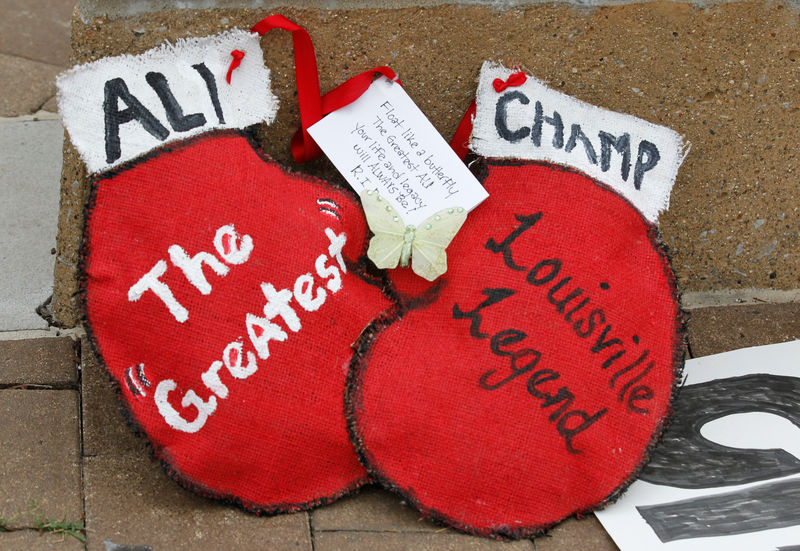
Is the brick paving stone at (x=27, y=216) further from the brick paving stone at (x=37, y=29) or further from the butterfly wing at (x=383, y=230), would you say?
the butterfly wing at (x=383, y=230)

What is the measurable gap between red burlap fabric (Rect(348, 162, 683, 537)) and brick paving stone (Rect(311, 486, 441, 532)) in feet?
0.17

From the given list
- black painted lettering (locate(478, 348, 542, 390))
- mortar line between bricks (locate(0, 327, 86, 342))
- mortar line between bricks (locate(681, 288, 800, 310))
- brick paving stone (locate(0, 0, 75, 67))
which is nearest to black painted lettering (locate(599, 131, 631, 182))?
black painted lettering (locate(478, 348, 542, 390))

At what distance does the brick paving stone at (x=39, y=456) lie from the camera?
115 centimetres

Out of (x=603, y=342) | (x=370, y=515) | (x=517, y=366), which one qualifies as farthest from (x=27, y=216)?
(x=603, y=342)

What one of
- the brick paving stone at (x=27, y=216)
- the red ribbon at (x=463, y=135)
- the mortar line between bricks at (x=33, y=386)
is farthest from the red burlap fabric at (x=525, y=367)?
the brick paving stone at (x=27, y=216)

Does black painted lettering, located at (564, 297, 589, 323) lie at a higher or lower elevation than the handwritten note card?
lower

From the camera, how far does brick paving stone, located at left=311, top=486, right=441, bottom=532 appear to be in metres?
1.18

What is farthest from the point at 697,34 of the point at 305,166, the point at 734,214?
the point at 305,166

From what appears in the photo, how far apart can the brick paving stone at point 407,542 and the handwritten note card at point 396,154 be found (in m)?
0.49

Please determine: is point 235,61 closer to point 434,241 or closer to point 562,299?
point 434,241

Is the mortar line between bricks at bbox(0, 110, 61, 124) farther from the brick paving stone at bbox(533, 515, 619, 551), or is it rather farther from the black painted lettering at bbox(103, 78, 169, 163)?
the brick paving stone at bbox(533, 515, 619, 551)

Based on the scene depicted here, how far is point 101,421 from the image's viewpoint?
4.27 feet

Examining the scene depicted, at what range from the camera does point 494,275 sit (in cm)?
121

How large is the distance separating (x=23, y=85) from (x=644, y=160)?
165cm
